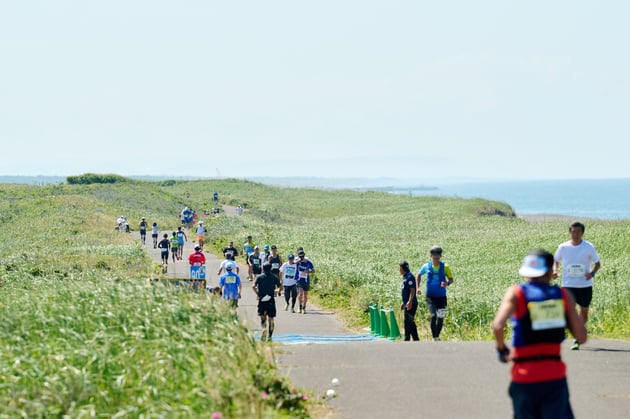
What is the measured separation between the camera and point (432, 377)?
12.1m

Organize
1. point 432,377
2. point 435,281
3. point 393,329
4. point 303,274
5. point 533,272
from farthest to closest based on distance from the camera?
point 303,274, point 393,329, point 435,281, point 432,377, point 533,272

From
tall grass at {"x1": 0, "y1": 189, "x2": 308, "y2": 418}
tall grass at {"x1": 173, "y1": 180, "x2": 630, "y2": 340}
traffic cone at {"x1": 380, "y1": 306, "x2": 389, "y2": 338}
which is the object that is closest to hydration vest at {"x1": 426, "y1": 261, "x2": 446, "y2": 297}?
tall grass at {"x1": 173, "y1": 180, "x2": 630, "y2": 340}

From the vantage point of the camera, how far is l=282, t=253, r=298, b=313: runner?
2595 centimetres

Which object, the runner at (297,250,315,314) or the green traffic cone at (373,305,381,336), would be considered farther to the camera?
the runner at (297,250,315,314)

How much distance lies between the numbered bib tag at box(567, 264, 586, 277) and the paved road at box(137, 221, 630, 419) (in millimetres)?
1079

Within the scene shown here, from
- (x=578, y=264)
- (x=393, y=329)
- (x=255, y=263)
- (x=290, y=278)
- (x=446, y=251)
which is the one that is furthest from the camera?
(x=446, y=251)

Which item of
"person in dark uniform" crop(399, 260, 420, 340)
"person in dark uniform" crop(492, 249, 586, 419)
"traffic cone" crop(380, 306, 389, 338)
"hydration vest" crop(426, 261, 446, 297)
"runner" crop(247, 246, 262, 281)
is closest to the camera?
"person in dark uniform" crop(492, 249, 586, 419)

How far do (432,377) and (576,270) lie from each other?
11.2 feet

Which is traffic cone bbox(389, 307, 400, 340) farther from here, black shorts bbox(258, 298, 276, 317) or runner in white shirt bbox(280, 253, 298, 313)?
runner in white shirt bbox(280, 253, 298, 313)

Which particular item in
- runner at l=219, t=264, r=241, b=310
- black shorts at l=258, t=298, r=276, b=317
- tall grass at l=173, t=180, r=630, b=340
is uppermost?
runner at l=219, t=264, r=241, b=310

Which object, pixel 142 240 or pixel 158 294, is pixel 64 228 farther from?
pixel 158 294

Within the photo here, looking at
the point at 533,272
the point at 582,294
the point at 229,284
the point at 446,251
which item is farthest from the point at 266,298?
the point at 446,251

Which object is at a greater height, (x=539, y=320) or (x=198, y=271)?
(x=539, y=320)

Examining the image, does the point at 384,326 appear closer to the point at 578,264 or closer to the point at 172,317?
the point at 578,264
